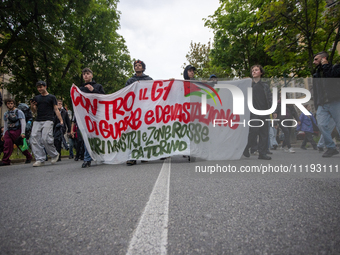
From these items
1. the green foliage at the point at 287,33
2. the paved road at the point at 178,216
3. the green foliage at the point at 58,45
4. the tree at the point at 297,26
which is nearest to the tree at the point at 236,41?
the green foliage at the point at 287,33

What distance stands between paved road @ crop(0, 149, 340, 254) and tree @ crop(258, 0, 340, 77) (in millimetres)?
10373

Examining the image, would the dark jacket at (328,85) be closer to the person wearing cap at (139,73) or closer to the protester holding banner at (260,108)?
the protester holding banner at (260,108)

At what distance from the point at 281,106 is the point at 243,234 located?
2.49 m

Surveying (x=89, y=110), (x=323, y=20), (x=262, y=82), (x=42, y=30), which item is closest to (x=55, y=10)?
(x=42, y=30)

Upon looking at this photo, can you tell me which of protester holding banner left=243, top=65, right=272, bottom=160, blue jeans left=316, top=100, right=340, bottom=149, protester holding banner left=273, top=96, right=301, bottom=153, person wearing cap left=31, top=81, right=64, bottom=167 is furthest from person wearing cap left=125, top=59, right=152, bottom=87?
blue jeans left=316, top=100, right=340, bottom=149

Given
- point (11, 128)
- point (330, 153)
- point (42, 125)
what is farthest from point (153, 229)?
point (11, 128)

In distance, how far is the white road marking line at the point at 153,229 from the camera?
59.6 inches

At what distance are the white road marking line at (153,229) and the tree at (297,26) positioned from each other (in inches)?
470

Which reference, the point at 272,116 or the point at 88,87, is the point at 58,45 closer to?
the point at 88,87

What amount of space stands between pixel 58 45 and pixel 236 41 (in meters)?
13.0

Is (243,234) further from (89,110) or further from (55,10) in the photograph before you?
(55,10)

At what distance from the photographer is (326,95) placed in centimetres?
496

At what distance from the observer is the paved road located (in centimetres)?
154

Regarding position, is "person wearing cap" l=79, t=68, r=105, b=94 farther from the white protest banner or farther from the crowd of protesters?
the white protest banner
